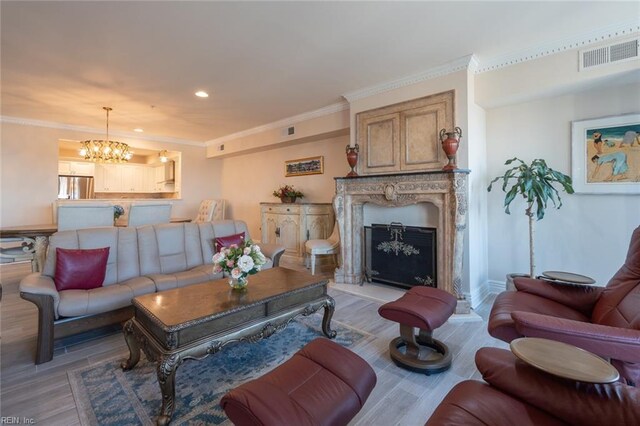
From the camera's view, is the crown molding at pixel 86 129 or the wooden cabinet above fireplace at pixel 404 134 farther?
the crown molding at pixel 86 129

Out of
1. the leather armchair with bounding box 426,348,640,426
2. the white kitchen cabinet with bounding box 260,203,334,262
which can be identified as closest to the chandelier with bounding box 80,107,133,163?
the white kitchen cabinet with bounding box 260,203,334,262

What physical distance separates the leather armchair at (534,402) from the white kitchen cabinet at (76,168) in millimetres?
9280

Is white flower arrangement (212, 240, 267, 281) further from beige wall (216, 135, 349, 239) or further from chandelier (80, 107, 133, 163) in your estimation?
chandelier (80, 107, 133, 163)

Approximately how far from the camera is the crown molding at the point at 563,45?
2594 millimetres

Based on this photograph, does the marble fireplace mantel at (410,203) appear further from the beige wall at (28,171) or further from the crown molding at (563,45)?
the beige wall at (28,171)

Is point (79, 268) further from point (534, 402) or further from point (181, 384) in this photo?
point (534, 402)

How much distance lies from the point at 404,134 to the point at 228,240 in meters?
2.69

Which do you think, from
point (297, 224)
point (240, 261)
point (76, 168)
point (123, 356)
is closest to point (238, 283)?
point (240, 261)

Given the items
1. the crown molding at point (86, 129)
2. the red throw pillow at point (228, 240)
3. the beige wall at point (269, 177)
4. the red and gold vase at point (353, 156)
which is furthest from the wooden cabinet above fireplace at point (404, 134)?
the crown molding at point (86, 129)

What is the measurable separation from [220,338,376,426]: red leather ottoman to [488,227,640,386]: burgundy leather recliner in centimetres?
91

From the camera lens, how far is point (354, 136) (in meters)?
4.26

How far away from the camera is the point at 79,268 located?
8.67 ft

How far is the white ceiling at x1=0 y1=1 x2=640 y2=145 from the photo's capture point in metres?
2.39

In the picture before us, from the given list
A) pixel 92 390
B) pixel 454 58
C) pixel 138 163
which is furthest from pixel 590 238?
pixel 138 163
